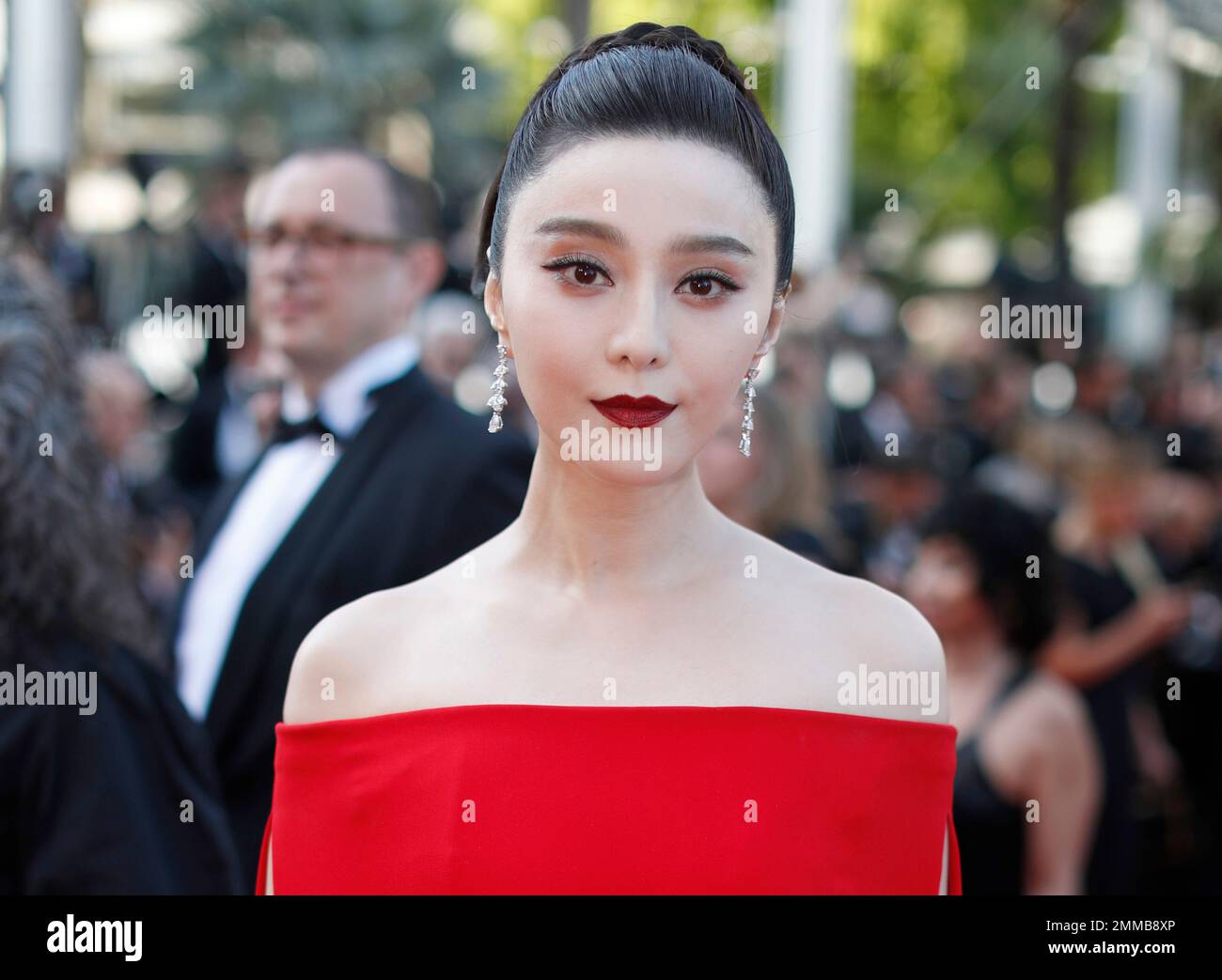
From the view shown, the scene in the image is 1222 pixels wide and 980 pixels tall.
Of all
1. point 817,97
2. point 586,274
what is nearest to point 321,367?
point 586,274

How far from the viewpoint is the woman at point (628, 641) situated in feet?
5.11

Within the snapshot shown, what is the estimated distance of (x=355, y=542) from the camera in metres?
2.75

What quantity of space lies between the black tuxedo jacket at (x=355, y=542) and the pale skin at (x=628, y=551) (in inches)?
36.2

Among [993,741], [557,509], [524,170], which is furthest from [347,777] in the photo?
[993,741]

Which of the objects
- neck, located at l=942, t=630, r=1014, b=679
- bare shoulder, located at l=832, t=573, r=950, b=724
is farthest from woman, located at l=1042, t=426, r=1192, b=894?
bare shoulder, located at l=832, t=573, r=950, b=724

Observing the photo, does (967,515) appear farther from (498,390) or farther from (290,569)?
(498,390)

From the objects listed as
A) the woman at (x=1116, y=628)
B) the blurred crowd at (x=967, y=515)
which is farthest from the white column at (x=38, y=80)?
the woman at (x=1116, y=628)

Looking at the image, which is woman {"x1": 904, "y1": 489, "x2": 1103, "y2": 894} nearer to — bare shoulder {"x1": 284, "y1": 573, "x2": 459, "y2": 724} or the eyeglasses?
the eyeglasses

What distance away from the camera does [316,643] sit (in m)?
1.73

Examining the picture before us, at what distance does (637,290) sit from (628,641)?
383mm

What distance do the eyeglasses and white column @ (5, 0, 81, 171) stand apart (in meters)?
4.17

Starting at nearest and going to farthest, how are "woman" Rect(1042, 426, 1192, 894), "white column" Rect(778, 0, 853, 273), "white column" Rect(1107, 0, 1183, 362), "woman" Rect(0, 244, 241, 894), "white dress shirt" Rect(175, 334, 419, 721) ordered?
"woman" Rect(0, 244, 241, 894) < "white dress shirt" Rect(175, 334, 419, 721) < "woman" Rect(1042, 426, 1192, 894) < "white column" Rect(778, 0, 853, 273) < "white column" Rect(1107, 0, 1183, 362)

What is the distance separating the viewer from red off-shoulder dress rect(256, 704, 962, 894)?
1601 mm

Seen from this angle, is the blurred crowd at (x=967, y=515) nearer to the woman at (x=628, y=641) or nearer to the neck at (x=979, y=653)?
the neck at (x=979, y=653)
